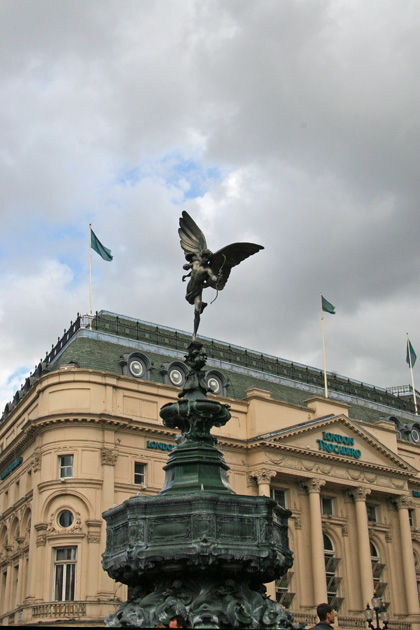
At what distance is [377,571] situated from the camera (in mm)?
71375

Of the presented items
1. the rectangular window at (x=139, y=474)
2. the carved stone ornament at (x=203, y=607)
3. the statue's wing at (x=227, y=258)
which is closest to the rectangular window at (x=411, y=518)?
the rectangular window at (x=139, y=474)

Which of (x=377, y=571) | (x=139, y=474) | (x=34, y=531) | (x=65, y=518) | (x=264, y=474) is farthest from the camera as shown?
(x=377, y=571)

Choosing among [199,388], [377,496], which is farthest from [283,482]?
→ [199,388]

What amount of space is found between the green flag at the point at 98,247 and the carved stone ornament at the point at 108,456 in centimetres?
1697

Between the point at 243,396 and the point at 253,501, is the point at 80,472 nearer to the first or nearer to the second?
the point at 243,396

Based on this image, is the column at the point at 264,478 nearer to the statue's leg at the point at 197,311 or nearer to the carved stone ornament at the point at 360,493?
the carved stone ornament at the point at 360,493

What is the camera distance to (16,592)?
2375 inches

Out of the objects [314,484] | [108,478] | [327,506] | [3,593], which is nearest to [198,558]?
[108,478]

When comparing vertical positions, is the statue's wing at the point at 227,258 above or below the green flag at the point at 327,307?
below

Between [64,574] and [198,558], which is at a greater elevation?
[64,574]

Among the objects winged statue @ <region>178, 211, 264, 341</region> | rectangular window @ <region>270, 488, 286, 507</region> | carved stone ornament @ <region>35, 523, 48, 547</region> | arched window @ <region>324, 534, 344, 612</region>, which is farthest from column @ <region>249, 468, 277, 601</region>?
winged statue @ <region>178, 211, 264, 341</region>

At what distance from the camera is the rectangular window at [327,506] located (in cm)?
6962

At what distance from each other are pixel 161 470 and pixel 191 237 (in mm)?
42251

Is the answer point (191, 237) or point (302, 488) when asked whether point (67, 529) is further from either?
point (191, 237)
